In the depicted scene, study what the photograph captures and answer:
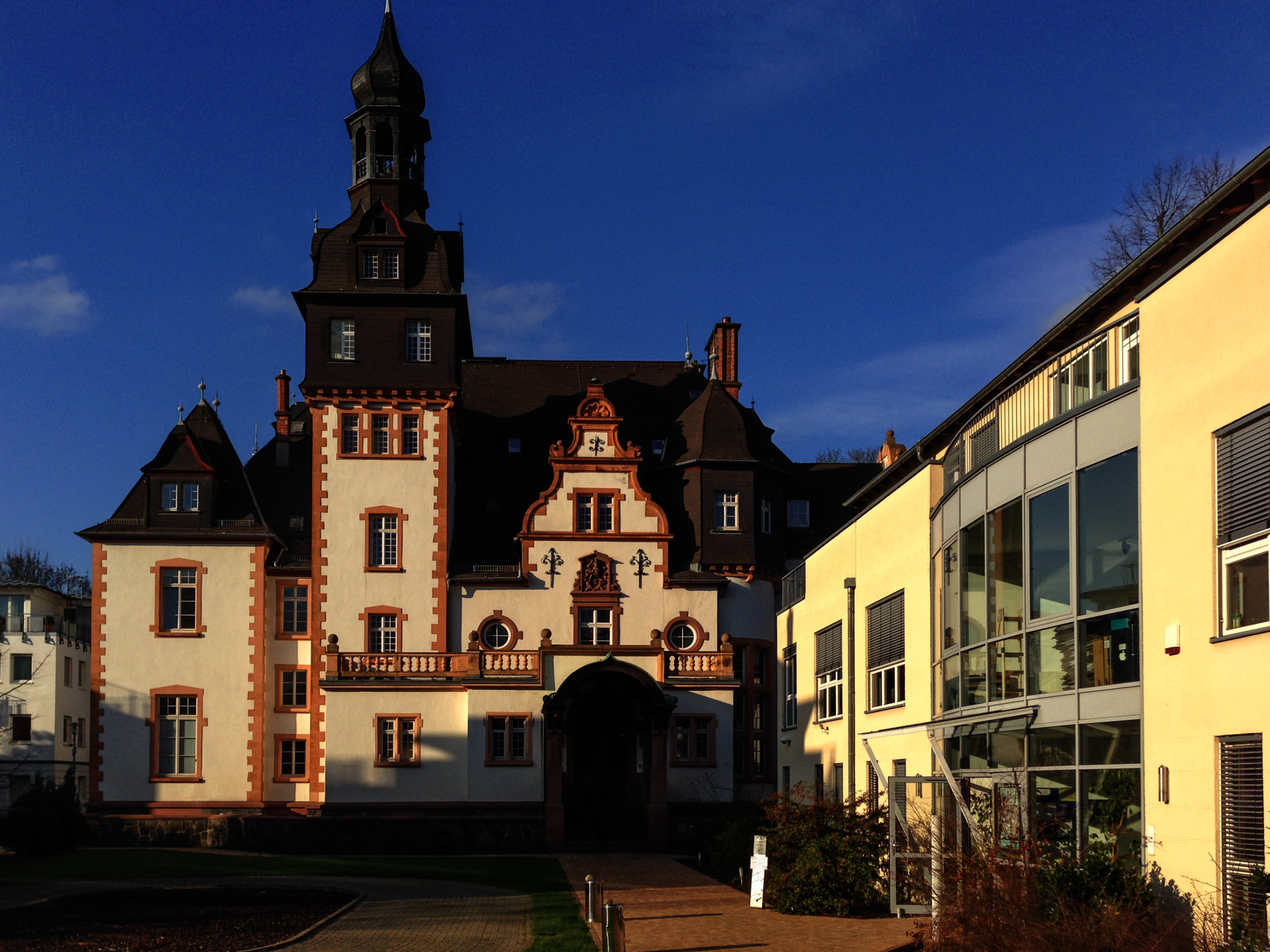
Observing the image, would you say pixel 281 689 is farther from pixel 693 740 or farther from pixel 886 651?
pixel 886 651

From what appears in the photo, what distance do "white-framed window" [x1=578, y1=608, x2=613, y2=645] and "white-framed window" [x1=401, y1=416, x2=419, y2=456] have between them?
755cm

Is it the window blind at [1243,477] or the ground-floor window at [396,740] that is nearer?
the window blind at [1243,477]

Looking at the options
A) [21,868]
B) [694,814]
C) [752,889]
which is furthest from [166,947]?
[694,814]

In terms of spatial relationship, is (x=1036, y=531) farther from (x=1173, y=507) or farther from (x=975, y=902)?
(x=975, y=902)

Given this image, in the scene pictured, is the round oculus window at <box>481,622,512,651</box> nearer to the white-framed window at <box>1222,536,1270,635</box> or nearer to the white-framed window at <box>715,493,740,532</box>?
the white-framed window at <box>715,493,740,532</box>

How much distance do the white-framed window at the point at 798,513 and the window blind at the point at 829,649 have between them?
694 inches

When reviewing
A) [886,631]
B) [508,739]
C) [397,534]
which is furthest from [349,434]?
[886,631]

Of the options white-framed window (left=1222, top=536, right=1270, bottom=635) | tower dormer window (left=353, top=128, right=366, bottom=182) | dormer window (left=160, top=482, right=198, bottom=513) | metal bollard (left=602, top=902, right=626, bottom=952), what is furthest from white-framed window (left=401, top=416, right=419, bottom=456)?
white-framed window (left=1222, top=536, right=1270, bottom=635)

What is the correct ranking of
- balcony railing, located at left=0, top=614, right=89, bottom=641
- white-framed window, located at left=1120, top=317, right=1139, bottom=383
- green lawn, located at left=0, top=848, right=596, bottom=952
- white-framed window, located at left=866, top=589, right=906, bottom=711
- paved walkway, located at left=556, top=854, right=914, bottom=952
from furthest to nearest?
1. balcony railing, located at left=0, top=614, right=89, bottom=641
2. green lawn, located at left=0, top=848, right=596, bottom=952
3. white-framed window, located at left=866, top=589, right=906, bottom=711
4. paved walkway, located at left=556, top=854, right=914, bottom=952
5. white-framed window, located at left=1120, top=317, right=1139, bottom=383

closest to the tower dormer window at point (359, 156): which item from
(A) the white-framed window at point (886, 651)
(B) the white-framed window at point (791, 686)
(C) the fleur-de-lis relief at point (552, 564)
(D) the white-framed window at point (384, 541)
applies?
(D) the white-framed window at point (384, 541)

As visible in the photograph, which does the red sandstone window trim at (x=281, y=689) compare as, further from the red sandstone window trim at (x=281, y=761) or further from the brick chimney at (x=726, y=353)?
the brick chimney at (x=726, y=353)

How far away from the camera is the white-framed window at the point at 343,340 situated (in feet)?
154

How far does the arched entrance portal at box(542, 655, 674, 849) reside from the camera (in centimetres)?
4078

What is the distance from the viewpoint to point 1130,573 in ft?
49.7
